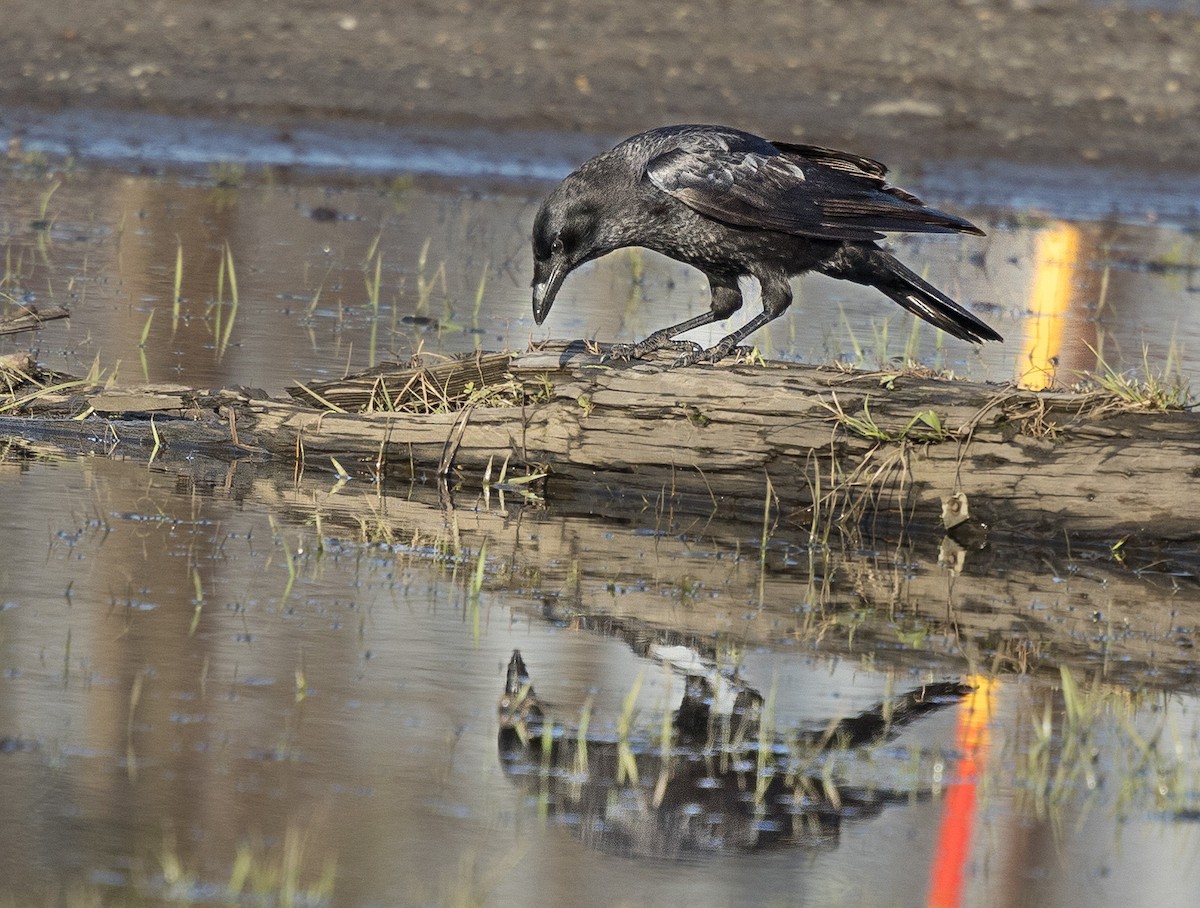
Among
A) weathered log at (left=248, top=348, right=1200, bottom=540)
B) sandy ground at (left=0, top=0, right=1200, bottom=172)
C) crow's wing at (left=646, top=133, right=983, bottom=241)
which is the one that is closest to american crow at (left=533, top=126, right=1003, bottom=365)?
crow's wing at (left=646, top=133, right=983, bottom=241)

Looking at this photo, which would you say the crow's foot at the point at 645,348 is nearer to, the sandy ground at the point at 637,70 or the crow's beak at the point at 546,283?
the crow's beak at the point at 546,283

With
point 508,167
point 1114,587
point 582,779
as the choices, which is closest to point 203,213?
point 508,167

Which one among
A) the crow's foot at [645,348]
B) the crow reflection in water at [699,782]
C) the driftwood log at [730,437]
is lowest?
the crow reflection in water at [699,782]

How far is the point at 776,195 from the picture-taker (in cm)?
664

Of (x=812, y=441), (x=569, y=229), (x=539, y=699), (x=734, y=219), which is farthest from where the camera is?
(x=569, y=229)

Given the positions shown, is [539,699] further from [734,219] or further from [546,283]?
[546,283]

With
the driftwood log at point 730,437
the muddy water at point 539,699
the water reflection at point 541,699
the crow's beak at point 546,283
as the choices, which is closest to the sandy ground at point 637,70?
the muddy water at point 539,699

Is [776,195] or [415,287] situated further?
[415,287]

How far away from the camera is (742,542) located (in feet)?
19.7

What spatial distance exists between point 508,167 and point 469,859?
14044 millimetres

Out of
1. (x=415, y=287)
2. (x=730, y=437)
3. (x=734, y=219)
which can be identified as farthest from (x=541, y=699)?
(x=415, y=287)

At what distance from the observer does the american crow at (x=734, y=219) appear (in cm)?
660

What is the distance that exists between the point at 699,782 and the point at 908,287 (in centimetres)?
330

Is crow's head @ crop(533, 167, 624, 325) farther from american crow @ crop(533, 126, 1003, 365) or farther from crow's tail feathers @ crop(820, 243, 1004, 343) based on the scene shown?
crow's tail feathers @ crop(820, 243, 1004, 343)
